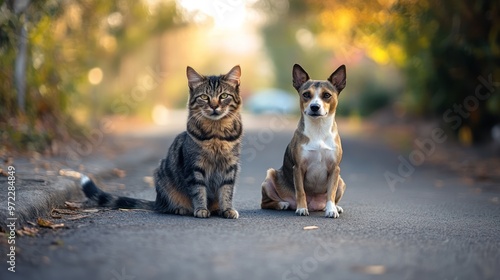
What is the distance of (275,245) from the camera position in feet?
17.0

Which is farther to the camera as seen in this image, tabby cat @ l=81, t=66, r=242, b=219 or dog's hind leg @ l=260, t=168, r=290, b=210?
dog's hind leg @ l=260, t=168, r=290, b=210

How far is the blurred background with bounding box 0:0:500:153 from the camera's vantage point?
13.3 m

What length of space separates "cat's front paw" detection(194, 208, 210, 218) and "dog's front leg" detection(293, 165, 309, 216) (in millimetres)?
1043

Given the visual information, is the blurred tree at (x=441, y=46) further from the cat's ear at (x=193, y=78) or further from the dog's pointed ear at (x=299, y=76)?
the cat's ear at (x=193, y=78)

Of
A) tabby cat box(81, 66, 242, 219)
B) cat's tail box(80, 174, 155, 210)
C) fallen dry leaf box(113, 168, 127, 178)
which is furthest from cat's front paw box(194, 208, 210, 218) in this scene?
fallen dry leaf box(113, 168, 127, 178)

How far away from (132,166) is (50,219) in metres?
6.72

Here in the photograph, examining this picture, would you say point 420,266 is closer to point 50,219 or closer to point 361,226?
point 361,226

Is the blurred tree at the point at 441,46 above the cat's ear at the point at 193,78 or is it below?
above

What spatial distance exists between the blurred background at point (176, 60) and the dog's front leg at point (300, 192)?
79.5 inches

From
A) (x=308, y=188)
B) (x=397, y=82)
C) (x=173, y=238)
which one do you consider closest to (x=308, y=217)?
(x=308, y=188)

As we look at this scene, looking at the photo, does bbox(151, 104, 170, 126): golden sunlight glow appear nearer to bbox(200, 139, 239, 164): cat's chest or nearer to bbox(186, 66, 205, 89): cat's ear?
bbox(186, 66, 205, 89): cat's ear

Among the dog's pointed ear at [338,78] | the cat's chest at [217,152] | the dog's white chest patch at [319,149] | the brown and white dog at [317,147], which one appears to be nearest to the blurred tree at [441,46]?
the dog's pointed ear at [338,78]

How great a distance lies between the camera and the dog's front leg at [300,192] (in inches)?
275

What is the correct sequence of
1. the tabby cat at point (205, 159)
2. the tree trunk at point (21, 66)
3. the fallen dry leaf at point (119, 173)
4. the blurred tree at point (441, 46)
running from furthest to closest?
the blurred tree at point (441, 46), the tree trunk at point (21, 66), the fallen dry leaf at point (119, 173), the tabby cat at point (205, 159)
